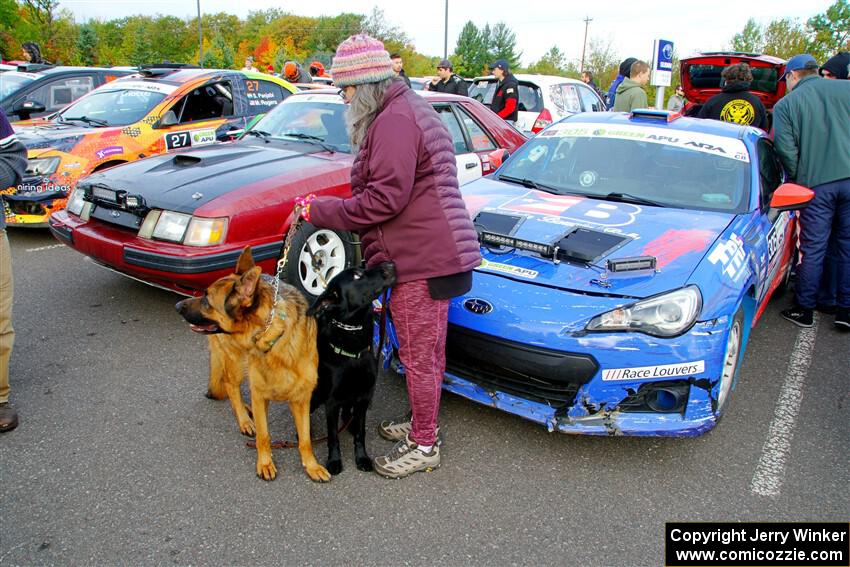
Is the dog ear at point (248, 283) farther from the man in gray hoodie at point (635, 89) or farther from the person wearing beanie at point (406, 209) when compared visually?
the man in gray hoodie at point (635, 89)

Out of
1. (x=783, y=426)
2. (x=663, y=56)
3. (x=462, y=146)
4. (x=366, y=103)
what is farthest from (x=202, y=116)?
(x=663, y=56)

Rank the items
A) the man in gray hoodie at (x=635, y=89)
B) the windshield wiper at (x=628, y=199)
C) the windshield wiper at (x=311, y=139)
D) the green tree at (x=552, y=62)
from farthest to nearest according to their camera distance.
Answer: the green tree at (x=552, y=62) → the man in gray hoodie at (x=635, y=89) → the windshield wiper at (x=311, y=139) → the windshield wiper at (x=628, y=199)

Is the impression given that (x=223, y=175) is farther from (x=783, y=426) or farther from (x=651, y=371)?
(x=783, y=426)

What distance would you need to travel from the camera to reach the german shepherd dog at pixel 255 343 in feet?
7.91

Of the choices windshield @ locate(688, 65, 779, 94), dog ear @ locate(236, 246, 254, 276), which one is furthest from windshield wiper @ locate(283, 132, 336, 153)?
windshield @ locate(688, 65, 779, 94)

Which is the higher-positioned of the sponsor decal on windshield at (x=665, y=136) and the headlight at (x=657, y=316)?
the sponsor decal on windshield at (x=665, y=136)

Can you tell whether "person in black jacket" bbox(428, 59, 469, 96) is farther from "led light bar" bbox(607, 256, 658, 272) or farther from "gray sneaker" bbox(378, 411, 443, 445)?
"gray sneaker" bbox(378, 411, 443, 445)

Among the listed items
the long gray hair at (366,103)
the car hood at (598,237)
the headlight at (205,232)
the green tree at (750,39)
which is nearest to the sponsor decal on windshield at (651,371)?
the car hood at (598,237)

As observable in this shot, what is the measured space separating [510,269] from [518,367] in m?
0.52

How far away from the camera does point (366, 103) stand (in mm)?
2406

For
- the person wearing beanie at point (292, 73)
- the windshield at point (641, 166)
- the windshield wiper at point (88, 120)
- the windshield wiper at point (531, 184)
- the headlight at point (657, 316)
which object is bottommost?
the headlight at point (657, 316)

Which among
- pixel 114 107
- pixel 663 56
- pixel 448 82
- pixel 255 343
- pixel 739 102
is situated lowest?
pixel 255 343

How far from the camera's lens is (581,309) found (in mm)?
2736

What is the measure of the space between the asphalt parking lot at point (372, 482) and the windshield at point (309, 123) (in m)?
2.30
